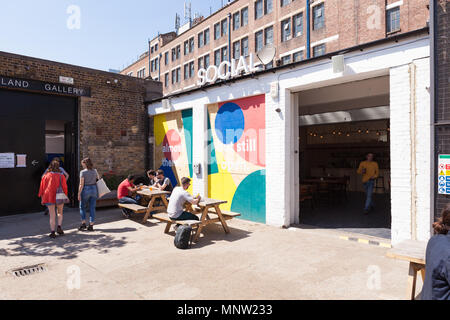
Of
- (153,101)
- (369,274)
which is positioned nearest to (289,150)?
(369,274)

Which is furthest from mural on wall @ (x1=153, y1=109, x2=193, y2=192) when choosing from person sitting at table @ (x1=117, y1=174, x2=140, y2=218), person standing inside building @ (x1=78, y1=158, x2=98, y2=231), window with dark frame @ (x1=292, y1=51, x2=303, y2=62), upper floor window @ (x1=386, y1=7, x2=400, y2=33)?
upper floor window @ (x1=386, y1=7, x2=400, y2=33)

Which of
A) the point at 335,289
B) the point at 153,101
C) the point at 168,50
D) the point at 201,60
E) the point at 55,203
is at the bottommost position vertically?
the point at 335,289

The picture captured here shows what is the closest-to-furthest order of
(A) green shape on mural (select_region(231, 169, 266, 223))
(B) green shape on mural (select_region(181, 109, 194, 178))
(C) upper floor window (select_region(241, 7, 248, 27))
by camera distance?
(A) green shape on mural (select_region(231, 169, 266, 223)) < (B) green shape on mural (select_region(181, 109, 194, 178)) < (C) upper floor window (select_region(241, 7, 248, 27))

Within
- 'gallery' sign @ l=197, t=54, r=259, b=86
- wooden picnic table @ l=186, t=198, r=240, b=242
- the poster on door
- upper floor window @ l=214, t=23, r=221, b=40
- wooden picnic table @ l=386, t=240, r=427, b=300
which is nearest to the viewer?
wooden picnic table @ l=386, t=240, r=427, b=300

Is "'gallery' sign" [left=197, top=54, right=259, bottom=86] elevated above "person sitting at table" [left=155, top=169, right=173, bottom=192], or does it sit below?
above

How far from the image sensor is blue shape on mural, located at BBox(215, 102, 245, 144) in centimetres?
884

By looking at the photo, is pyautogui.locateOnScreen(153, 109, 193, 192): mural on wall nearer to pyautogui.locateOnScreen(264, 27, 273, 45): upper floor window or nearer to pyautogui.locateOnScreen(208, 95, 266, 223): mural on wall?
pyautogui.locateOnScreen(208, 95, 266, 223): mural on wall

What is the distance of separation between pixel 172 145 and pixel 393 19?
22.3 meters

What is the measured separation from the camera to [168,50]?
47.2 m

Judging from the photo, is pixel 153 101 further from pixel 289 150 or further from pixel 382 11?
pixel 382 11

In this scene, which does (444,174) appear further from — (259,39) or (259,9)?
(259,9)

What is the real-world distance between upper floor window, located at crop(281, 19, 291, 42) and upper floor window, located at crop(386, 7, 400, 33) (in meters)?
8.78

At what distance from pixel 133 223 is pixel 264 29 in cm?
2914

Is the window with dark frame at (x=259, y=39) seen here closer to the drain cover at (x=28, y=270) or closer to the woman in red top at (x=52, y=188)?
the woman in red top at (x=52, y=188)
